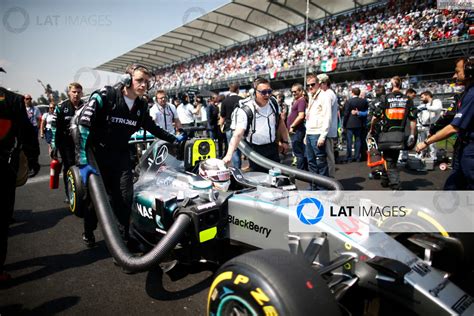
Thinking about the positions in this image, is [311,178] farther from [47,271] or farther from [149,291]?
[47,271]

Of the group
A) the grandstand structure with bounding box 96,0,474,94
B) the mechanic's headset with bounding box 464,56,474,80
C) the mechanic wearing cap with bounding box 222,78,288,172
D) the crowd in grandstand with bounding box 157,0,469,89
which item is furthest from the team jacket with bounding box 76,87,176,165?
the crowd in grandstand with bounding box 157,0,469,89

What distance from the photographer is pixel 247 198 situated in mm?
2268

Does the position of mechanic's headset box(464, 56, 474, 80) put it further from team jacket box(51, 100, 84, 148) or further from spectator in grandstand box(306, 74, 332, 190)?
team jacket box(51, 100, 84, 148)

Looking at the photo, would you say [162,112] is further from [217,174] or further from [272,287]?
[272,287]

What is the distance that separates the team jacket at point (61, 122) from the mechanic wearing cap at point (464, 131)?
15.2 ft

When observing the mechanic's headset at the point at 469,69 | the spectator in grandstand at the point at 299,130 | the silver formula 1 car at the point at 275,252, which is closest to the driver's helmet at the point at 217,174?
the silver formula 1 car at the point at 275,252

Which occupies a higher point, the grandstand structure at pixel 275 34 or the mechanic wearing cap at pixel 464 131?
the grandstand structure at pixel 275 34

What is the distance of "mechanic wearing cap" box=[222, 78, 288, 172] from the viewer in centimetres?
340

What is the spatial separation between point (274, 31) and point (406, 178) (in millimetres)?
25184

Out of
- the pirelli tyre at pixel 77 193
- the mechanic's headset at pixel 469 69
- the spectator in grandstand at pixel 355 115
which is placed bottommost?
the pirelli tyre at pixel 77 193

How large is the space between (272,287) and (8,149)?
269 cm

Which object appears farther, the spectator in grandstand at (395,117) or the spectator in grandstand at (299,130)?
the spectator in grandstand at (299,130)

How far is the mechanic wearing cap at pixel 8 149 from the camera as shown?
263cm

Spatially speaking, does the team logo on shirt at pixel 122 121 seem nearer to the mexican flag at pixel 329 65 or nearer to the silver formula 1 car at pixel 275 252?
the silver formula 1 car at pixel 275 252
